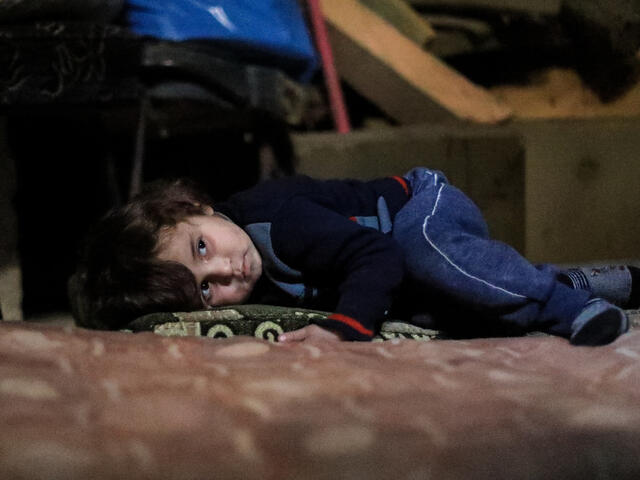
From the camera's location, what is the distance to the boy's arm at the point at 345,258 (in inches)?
33.9

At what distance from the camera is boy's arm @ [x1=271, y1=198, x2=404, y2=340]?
86cm

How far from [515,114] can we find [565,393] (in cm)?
175

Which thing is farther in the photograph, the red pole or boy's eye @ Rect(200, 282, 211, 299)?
the red pole

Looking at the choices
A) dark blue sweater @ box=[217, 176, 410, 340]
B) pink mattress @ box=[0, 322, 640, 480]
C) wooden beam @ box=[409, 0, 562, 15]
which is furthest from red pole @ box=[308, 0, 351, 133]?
pink mattress @ box=[0, 322, 640, 480]

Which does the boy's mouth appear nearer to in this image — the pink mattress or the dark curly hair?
the dark curly hair

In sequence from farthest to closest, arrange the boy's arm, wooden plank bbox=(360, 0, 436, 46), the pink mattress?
wooden plank bbox=(360, 0, 436, 46), the boy's arm, the pink mattress

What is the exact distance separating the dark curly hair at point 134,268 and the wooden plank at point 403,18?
1.33m

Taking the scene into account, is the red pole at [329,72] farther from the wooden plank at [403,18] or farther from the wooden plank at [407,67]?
the wooden plank at [403,18]

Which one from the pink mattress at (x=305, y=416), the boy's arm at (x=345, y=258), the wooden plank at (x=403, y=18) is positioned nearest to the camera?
the pink mattress at (x=305, y=416)

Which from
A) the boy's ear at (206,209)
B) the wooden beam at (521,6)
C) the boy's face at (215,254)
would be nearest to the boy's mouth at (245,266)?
the boy's face at (215,254)

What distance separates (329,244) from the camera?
0.93 m

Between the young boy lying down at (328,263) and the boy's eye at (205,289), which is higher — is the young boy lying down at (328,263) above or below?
above

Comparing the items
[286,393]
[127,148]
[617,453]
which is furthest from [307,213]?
[127,148]

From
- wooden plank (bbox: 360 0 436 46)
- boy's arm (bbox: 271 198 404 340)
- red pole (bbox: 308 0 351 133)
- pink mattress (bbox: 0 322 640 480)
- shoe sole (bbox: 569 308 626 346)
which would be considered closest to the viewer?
pink mattress (bbox: 0 322 640 480)
